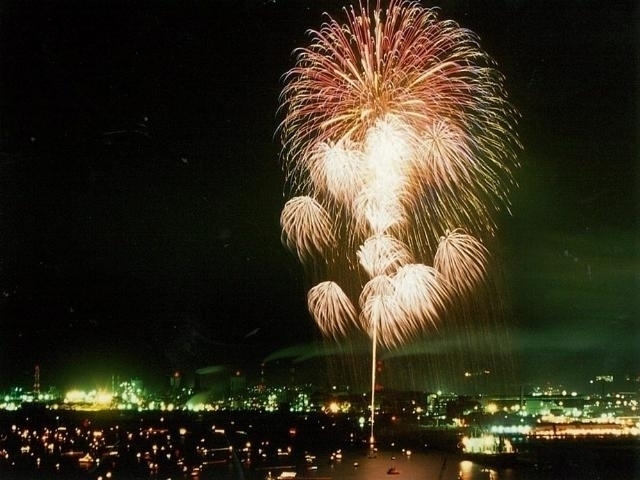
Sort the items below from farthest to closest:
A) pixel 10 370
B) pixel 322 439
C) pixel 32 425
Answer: pixel 32 425, pixel 322 439, pixel 10 370

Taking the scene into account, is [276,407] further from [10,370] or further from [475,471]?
[475,471]

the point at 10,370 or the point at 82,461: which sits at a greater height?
the point at 10,370

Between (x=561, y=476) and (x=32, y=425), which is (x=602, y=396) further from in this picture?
(x=32, y=425)

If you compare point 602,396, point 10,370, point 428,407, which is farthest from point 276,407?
point 10,370

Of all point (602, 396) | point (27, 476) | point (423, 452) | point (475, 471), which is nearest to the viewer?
point (27, 476)

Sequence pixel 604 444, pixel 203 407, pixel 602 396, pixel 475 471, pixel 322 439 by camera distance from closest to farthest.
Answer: pixel 475 471, pixel 604 444, pixel 322 439, pixel 602 396, pixel 203 407

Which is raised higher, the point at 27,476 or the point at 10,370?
the point at 10,370

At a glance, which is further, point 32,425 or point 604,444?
point 32,425

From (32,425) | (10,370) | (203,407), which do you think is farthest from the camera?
(203,407)

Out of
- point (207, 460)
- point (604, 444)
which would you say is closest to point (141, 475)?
point (207, 460)
